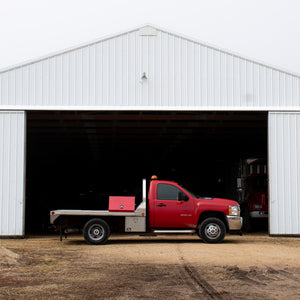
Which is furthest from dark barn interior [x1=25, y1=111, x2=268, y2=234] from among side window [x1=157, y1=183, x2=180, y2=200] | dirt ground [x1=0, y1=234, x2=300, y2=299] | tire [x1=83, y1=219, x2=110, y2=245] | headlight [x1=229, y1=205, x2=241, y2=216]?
dirt ground [x1=0, y1=234, x2=300, y2=299]

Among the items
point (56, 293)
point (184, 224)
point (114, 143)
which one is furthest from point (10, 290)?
point (114, 143)

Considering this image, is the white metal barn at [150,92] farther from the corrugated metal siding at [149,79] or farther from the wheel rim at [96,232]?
the wheel rim at [96,232]

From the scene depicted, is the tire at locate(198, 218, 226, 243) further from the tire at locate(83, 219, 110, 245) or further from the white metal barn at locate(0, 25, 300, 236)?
the white metal barn at locate(0, 25, 300, 236)

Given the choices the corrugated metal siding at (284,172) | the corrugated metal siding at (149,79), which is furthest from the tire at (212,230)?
the corrugated metal siding at (149,79)

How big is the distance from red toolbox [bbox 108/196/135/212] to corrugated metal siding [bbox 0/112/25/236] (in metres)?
4.15

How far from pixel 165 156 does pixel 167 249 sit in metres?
21.1

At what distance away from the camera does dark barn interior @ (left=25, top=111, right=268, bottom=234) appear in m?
22.8

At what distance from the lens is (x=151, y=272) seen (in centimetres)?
1071

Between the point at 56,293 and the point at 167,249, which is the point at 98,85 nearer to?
the point at 167,249

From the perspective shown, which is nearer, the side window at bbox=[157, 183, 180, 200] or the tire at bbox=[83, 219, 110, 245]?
the tire at bbox=[83, 219, 110, 245]

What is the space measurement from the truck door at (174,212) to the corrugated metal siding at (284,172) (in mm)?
4026

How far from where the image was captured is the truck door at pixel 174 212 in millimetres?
16531

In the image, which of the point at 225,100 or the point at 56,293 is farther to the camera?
the point at 225,100

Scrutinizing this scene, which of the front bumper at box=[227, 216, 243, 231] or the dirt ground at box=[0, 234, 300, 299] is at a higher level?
the front bumper at box=[227, 216, 243, 231]
